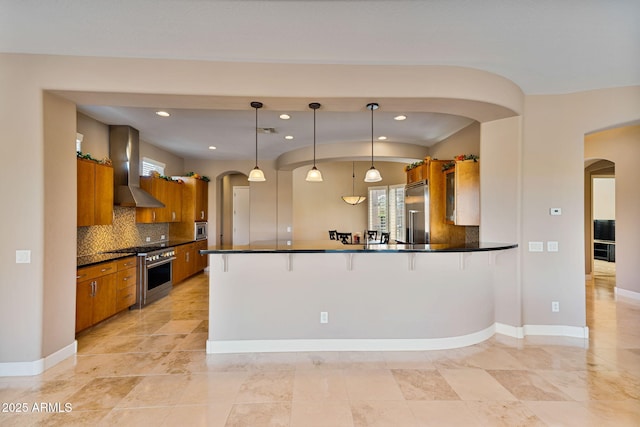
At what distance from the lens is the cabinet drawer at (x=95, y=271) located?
342 centimetres

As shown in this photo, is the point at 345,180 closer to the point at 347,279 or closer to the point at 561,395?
the point at 347,279

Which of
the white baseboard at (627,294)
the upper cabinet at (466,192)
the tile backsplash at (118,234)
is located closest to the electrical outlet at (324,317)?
the upper cabinet at (466,192)

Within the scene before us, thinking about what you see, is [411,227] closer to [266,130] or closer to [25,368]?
[266,130]

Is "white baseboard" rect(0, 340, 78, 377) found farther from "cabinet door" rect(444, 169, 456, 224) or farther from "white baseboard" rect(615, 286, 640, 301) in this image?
"white baseboard" rect(615, 286, 640, 301)

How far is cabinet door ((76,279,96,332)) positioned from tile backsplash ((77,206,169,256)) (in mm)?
859

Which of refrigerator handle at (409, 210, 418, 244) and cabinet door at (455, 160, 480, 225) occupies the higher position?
cabinet door at (455, 160, 480, 225)

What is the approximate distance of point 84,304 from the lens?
3496 mm

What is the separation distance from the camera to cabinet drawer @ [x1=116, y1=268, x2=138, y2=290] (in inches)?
162

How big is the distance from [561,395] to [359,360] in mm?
1588

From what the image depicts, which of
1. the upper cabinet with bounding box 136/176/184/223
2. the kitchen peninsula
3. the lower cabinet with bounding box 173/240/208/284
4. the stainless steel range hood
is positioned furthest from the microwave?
the kitchen peninsula

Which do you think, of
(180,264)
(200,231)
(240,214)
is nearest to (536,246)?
(180,264)

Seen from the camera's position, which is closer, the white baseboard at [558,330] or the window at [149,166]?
the white baseboard at [558,330]

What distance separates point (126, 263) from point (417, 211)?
181 inches

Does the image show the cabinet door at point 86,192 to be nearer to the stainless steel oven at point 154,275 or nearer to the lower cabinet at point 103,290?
the lower cabinet at point 103,290
